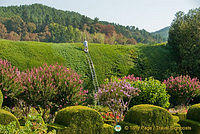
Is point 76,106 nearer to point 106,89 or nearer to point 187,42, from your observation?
point 106,89

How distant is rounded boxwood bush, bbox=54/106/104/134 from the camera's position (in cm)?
408

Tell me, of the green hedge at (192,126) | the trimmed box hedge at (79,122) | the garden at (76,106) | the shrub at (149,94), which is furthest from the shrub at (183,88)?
the trimmed box hedge at (79,122)

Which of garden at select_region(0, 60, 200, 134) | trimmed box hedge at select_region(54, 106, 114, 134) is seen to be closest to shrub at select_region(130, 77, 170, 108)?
garden at select_region(0, 60, 200, 134)

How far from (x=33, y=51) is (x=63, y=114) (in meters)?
7.48

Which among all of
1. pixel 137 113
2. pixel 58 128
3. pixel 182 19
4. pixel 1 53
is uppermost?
pixel 182 19

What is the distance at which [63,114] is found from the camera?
4.19m

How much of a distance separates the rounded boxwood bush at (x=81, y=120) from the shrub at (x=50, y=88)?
6.48 ft

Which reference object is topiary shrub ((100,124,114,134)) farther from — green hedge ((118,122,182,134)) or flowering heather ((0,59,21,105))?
flowering heather ((0,59,21,105))

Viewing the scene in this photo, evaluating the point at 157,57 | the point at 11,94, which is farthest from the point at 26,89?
the point at 157,57

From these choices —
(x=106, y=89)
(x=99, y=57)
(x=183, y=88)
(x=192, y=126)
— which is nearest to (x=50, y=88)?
(x=106, y=89)

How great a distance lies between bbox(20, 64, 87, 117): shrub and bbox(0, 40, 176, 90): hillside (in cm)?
400

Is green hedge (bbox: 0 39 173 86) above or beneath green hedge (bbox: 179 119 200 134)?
above

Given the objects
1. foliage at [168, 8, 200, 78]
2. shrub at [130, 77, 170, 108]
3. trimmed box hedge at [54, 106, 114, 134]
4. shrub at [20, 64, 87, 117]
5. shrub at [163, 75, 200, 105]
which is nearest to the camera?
trimmed box hedge at [54, 106, 114, 134]

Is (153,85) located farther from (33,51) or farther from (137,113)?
(33,51)
